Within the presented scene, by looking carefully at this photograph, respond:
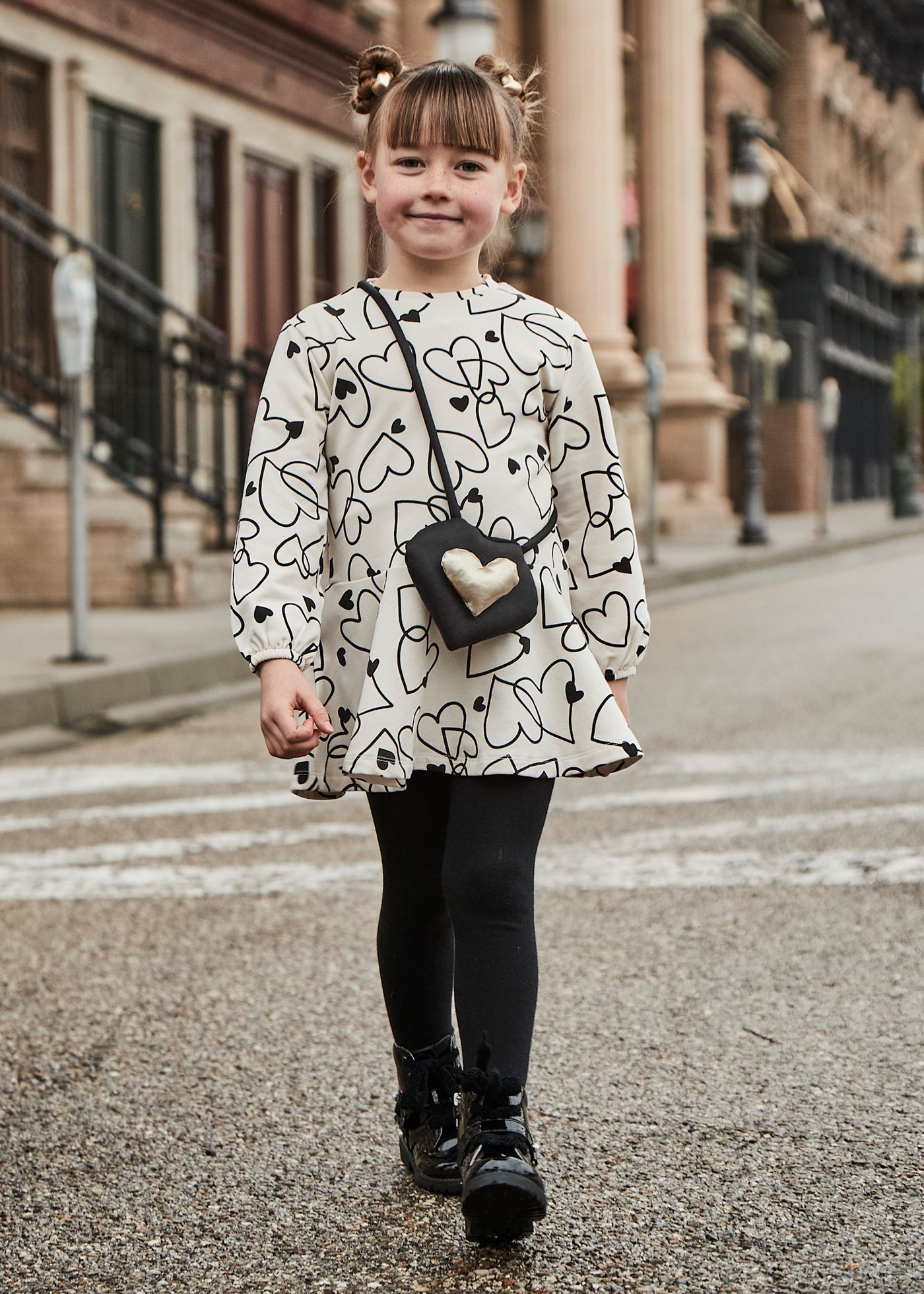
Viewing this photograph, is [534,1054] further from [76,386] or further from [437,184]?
[76,386]

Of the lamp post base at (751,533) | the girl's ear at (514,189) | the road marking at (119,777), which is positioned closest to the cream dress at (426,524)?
the girl's ear at (514,189)

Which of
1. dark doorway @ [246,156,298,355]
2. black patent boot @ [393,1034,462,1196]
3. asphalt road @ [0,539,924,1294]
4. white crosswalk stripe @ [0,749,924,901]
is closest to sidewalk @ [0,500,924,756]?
white crosswalk stripe @ [0,749,924,901]

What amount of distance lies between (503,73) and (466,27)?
13.1 metres

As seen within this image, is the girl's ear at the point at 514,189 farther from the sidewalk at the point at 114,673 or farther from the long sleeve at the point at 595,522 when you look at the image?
the sidewalk at the point at 114,673

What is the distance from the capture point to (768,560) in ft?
71.8

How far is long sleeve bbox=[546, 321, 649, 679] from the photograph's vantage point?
304 cm

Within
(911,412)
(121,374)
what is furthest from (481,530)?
(911,412)

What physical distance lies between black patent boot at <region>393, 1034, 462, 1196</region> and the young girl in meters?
0.08

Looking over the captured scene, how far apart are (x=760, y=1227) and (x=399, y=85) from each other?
5.84 feet

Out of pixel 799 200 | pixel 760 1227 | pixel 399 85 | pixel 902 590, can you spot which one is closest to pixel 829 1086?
pixel 760 1227

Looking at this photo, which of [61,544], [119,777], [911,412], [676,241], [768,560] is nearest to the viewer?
[119,777]

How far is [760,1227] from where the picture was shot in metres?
2.99

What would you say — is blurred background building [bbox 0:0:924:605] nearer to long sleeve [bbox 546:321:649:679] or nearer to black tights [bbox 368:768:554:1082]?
long sleeve [bbox 546:321:649:679]

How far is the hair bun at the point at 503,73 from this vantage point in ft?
9.98
